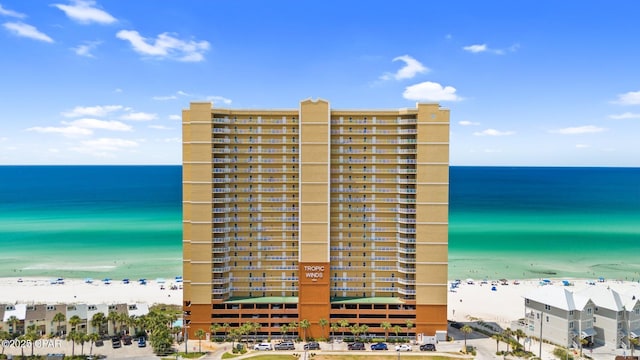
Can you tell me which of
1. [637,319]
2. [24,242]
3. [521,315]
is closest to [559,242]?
[521,315]

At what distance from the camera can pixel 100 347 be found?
7331 centimetres

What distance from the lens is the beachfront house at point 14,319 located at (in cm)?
7588

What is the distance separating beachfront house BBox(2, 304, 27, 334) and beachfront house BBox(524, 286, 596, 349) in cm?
8522

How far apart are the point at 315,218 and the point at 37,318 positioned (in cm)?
5005

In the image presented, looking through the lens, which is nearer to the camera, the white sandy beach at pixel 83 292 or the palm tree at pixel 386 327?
the palm tree at pixel 386 327

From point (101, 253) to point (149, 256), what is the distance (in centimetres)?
1835

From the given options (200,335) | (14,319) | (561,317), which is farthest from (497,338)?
(14,319)

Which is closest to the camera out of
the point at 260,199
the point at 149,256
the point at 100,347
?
the point at 100,347

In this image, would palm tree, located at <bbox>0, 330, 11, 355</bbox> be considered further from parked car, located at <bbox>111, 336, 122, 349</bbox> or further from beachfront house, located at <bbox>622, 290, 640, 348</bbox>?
beachfront house, located at <bbox>622, 290, 640, 348</bbox>

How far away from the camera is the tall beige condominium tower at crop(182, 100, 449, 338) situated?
250 feet

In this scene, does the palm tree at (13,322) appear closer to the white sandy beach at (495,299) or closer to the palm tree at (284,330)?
the palm tree at (284,330)

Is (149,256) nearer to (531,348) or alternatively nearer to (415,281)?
(415,281)

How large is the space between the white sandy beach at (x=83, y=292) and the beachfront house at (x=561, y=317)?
72892mm

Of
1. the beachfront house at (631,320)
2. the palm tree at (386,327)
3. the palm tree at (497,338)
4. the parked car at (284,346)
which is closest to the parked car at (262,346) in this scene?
the parked car at (284,346)
